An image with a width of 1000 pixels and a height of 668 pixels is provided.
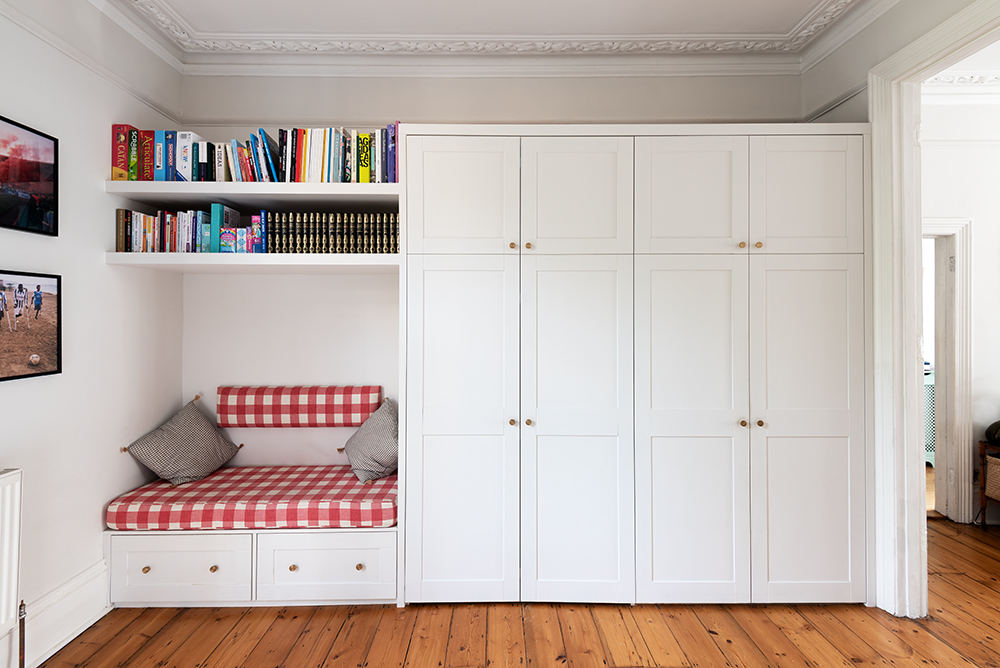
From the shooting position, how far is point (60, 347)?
2150mm

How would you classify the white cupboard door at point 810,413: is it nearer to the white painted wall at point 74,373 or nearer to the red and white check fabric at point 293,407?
the red and white check fabric at point 293,407

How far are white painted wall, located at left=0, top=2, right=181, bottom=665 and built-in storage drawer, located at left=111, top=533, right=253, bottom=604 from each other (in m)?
0.09

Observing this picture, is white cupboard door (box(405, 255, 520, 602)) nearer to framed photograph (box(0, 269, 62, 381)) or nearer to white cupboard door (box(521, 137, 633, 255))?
white cupboard door (box(521, 137, 633, 255))

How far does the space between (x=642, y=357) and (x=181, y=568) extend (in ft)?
7.53

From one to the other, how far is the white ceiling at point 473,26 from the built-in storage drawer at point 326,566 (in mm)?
2445

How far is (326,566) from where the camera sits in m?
2.51

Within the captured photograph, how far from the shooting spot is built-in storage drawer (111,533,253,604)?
8.06ft

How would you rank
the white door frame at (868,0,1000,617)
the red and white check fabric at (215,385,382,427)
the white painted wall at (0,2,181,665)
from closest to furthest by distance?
the white painted wall at (0,2,181,665) < the white door frame at (868,0,1000,617) < the red and white check fabric at (215,385,382,427)

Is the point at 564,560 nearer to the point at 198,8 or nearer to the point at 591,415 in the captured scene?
the point at 591,415

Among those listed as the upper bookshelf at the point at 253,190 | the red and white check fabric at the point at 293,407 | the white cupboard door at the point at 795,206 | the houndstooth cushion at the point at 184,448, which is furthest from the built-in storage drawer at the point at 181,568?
the white cupboard door at the point at 795,206

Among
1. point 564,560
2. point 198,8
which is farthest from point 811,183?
point 198,8

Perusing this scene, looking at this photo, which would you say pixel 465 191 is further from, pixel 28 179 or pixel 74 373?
pixel 74 373

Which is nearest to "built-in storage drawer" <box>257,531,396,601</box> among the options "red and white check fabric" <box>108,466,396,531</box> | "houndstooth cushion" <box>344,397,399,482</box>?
"red and white check fabric" <box>108,466,396,531</box>

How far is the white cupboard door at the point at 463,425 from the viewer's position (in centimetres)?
246
